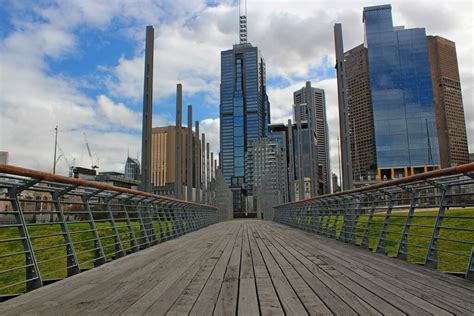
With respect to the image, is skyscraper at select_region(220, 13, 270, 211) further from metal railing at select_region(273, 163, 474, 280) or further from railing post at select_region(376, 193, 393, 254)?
railing post at select_region(376, 193, 393, 254)

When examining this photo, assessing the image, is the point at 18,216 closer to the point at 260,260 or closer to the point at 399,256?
the point at 260,260

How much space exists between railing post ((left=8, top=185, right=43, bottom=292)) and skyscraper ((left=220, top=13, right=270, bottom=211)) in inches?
4788

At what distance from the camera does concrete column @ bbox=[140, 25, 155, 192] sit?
12.4 m

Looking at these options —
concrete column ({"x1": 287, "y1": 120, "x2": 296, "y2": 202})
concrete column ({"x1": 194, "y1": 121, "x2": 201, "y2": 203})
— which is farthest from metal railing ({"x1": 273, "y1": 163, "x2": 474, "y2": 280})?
concrete column ({"x1": 194, "y1": 121, "x2": 201, "y2": 203})

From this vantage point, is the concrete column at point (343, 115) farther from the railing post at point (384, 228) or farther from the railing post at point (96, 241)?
the railing post at point (96, 241)

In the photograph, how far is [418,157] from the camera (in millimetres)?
100562

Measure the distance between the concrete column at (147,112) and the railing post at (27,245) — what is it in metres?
8.87

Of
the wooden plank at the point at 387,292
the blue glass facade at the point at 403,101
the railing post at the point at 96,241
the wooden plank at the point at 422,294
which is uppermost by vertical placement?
the blue glass facade at the point at 403,101

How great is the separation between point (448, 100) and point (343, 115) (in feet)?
423

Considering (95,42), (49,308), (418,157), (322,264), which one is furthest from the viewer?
(418,157)

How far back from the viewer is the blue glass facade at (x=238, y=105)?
415 feet

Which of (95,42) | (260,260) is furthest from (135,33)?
(260,260)

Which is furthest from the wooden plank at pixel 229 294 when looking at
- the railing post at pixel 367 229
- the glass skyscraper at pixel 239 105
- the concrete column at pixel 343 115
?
the glass skyscraper at pixel 239 105

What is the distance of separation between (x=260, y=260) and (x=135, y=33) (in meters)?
15.1
